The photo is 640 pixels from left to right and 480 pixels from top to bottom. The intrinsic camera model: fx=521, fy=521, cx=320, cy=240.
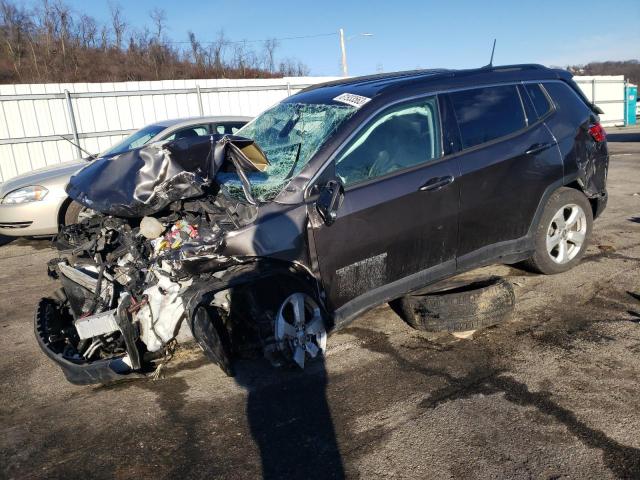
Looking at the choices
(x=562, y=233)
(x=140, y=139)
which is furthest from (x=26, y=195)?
(x=562, y=233)

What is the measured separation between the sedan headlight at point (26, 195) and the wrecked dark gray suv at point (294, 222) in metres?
3.15

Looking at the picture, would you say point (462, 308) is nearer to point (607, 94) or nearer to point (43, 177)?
point (43, 177)

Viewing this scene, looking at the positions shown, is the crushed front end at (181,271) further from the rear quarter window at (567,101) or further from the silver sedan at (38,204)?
the silver sedan at (38,204)

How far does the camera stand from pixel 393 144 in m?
3.68

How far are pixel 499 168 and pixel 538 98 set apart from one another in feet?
3.24

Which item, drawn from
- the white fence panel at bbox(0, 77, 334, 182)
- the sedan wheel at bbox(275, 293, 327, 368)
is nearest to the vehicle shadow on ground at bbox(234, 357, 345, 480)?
the sedan wheel at bbox(275, 293, 327, 368)

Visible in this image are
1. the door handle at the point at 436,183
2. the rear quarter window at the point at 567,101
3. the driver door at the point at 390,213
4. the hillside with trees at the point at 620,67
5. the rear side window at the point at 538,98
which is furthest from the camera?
the hillside with trees at the point at 620,67

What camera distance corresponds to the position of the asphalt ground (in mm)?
2500

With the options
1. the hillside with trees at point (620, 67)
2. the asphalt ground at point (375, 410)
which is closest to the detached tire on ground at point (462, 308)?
the asphalt ground at point (375, 410)

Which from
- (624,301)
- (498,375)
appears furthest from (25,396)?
(624,301)

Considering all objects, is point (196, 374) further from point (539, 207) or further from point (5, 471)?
point (539, 207)

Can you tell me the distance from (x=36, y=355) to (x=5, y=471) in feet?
5.04

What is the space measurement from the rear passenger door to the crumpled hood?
1603 mm

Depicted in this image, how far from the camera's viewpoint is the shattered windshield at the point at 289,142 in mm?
3537
